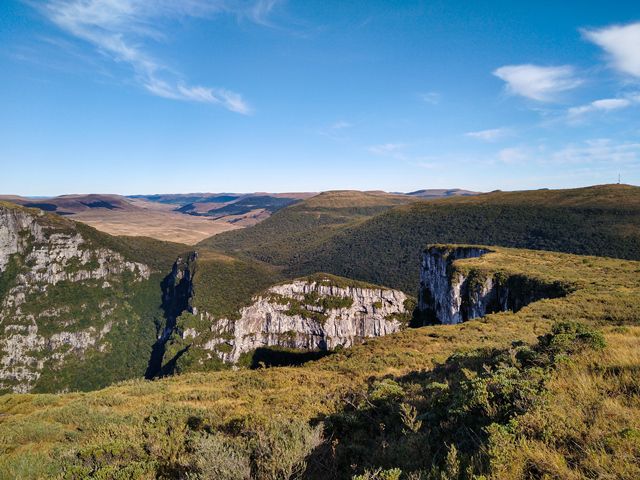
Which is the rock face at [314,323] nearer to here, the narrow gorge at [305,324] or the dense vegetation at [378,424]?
the narrow gorge at [305,324]

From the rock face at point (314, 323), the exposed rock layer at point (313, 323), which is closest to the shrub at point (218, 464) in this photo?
the rock face at point (314, 323)

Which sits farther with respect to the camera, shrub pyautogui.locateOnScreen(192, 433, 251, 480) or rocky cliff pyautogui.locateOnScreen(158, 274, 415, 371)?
rocky cliff pyautogui.locateOnScreen(158, 274, 415, 371)

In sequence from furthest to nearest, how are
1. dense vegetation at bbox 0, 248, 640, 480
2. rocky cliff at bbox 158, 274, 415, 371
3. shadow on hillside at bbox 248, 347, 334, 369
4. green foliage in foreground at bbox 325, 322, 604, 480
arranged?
shadow on hillside at bbox 248, 347, 334, 369 → rocky cliff at bbox 158, 274, 415, 371 → green foliage in foreground at bbox 325, 322, 604, 480 → dense vegetation at bbox 0, 248, 640, 480

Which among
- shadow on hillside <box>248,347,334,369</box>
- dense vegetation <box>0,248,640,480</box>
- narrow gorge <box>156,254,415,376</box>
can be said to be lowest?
shadow on hillside <box>248,347,334,369</box>

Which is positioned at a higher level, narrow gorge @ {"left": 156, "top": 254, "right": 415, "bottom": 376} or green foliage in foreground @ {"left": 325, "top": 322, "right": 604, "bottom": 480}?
green foliage in foreground @ {"left": 325, "top": 322, "right": 604, "bottom": 480}

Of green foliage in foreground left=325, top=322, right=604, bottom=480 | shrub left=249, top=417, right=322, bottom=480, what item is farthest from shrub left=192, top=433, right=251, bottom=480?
green foliage in foreground left=325, top=322, right=604, bottom=480

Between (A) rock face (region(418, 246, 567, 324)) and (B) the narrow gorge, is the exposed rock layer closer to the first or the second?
(B) the narrow gorge

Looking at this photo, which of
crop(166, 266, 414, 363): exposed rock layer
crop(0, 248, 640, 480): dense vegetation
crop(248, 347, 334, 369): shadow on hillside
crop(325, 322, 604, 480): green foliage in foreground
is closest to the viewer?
crop(0, 248, 640, 480): dense vegetation

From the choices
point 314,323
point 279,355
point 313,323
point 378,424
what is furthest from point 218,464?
point 279,355
